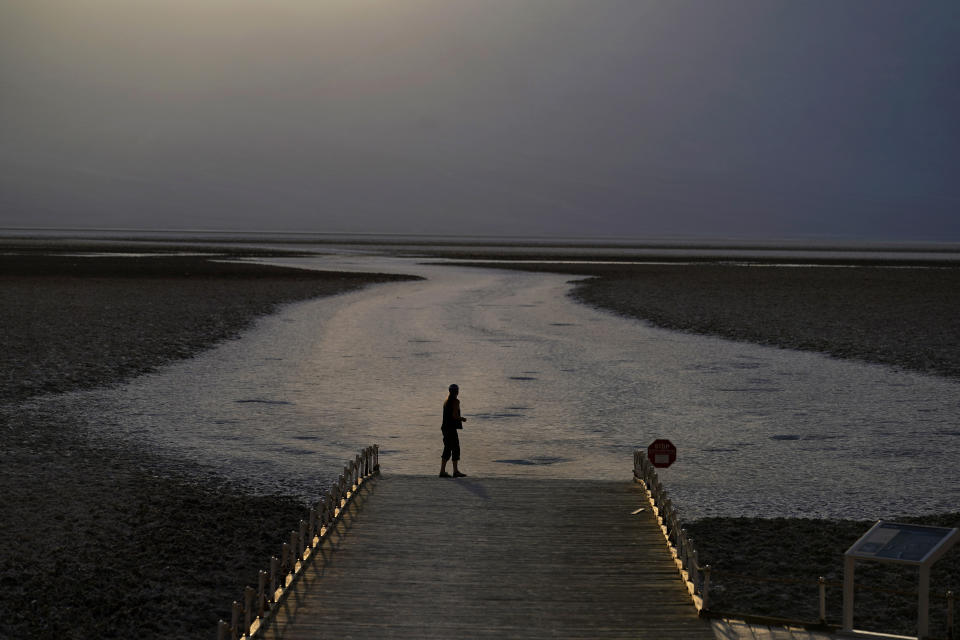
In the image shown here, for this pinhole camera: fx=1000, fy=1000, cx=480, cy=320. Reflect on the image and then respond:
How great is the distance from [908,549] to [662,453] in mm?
6208

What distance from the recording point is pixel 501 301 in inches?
2061

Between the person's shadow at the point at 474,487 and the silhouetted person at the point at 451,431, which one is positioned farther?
the silhouetted person at the point at 451,431

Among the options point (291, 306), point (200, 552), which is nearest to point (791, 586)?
point (200, 552)

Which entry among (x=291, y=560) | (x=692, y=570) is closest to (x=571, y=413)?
(x=692, y=570)

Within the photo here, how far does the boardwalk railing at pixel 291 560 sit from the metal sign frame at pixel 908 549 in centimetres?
562

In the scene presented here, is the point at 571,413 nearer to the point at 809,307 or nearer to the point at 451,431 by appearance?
the point at 451,431

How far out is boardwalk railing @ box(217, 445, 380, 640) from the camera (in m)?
9.52

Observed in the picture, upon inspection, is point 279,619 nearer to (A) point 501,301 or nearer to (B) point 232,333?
(B) point 232,333

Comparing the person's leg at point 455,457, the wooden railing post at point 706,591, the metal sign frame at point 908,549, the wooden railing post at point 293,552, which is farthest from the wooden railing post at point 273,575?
the person's leg at point 455,457

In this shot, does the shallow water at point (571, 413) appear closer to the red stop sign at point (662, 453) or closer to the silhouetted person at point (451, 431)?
the red stop sign at point (662, 453)

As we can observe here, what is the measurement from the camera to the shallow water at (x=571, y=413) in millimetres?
17359

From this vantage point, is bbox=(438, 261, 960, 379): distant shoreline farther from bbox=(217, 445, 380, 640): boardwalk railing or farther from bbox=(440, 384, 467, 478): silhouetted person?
bbox=(217, 445, 380, 640): boardwalk railing

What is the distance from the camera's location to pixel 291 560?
1120cm

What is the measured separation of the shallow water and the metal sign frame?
579 centimetres
